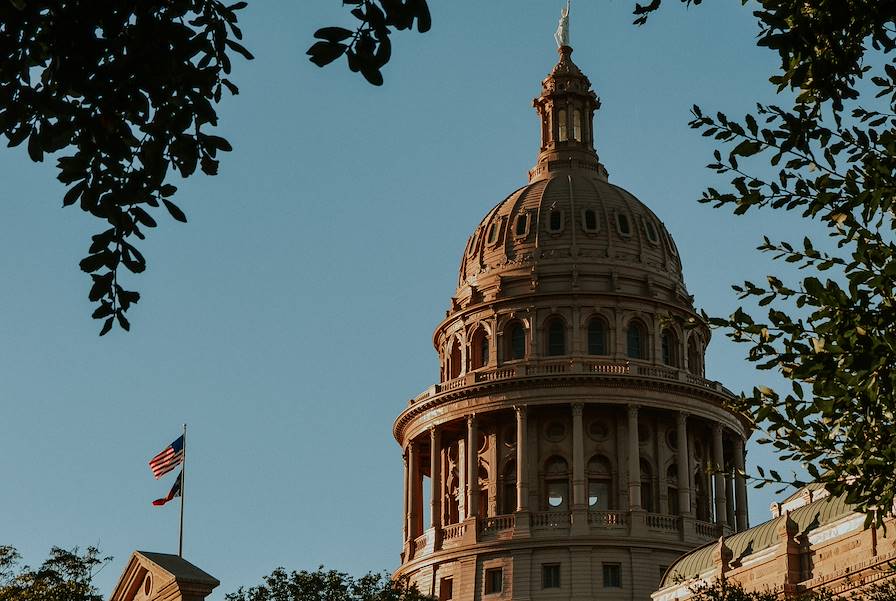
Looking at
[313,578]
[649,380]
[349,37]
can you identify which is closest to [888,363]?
[349,37]

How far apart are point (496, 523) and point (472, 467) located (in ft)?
12.3

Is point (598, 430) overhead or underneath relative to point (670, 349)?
underneath

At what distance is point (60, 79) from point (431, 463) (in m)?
85.5

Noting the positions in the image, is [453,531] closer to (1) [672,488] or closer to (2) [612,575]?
(2) [612,575]

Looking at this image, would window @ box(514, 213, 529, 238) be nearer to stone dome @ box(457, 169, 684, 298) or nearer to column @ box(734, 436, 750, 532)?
stone dome @ box(457, 169, 684, 298)

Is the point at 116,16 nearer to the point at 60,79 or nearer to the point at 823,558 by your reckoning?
the point at 60,79

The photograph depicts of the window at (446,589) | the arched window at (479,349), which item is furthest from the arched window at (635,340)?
the window at (446,589)

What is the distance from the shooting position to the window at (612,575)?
89.7 metres

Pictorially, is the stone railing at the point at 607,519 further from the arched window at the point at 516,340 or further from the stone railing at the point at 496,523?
the arched window at the point at 516,340

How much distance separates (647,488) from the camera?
94.5 m

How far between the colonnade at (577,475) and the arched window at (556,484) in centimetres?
144

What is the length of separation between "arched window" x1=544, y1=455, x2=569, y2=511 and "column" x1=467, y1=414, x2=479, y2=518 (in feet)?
13.1

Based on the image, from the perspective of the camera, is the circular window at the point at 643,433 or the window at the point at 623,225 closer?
the circular window at the point at 643,433

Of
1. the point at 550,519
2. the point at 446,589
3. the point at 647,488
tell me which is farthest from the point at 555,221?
the point at 446,589
